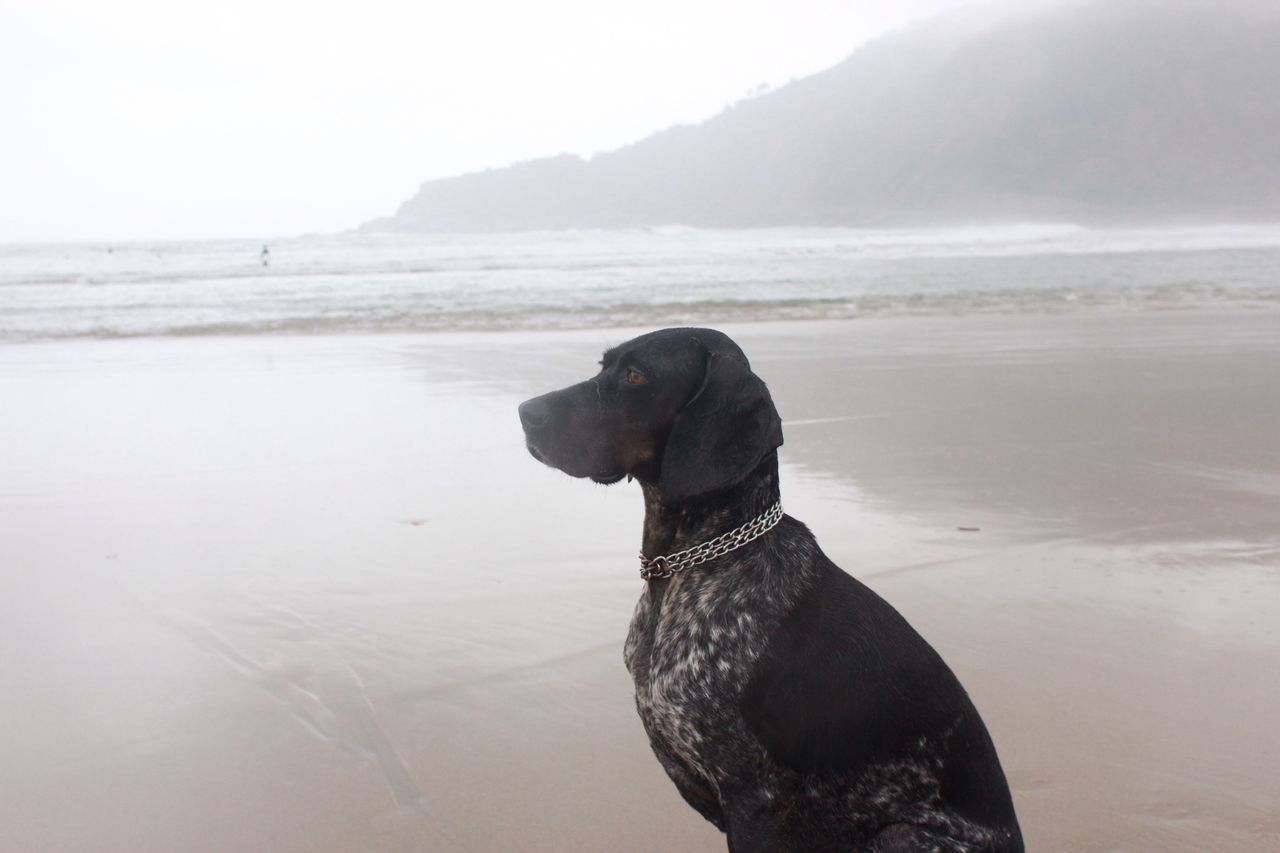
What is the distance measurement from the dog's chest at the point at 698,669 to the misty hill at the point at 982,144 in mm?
108534

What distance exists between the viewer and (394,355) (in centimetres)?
1180

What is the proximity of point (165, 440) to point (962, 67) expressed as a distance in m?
177

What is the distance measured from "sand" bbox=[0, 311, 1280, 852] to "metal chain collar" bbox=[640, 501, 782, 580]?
845 mm

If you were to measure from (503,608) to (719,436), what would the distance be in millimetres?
2189

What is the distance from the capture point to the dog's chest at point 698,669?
7.54ft

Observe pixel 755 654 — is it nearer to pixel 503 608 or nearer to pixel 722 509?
pixel 722 509

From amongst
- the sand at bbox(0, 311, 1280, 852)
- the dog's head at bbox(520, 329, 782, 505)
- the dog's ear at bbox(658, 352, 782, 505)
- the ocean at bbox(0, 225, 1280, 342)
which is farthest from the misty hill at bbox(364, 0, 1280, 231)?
the dog's ear at bbox(658, 352, 782, 505)

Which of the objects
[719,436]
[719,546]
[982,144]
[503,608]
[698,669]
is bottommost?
[503,608]

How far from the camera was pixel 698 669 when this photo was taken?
2.34 m

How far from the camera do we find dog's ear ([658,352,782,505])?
7.98 feet

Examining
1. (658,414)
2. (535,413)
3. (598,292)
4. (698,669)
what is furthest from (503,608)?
(598,292)

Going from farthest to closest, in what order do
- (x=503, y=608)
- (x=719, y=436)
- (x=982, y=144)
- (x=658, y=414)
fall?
(x=982, y=144) < (x=503, y=608) < (x=658, y=414) < (x=719, y=436)

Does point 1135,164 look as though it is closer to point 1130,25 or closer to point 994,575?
point 1130,25

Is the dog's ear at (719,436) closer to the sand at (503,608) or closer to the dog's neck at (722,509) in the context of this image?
the dog's neck at (722,509)
